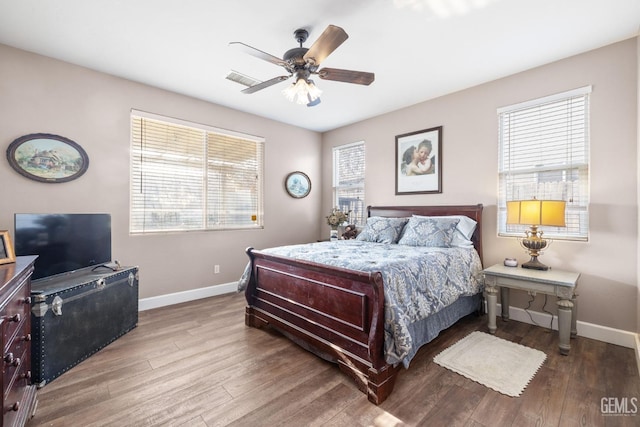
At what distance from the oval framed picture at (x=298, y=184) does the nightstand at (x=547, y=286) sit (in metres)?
3.22

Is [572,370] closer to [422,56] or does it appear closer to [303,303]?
[303,303]

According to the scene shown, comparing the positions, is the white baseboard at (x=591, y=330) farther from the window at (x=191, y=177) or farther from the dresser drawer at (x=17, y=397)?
the dresser drawer at (x=17, y=397)

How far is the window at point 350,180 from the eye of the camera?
4.93 m

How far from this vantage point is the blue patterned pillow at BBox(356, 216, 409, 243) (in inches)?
144

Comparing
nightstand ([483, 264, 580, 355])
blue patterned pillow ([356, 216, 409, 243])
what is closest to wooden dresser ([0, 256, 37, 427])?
blue patterned pillow ([356, 216, 409, 243])

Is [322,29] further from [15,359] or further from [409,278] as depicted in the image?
[15,359]

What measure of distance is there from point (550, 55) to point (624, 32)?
51cm

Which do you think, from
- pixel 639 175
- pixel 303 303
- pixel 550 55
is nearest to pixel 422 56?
pixel 550 55

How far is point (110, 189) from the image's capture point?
129 inches

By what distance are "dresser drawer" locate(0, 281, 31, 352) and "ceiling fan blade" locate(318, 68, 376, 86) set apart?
7.67 ft

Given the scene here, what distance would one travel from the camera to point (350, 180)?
511 centimetres

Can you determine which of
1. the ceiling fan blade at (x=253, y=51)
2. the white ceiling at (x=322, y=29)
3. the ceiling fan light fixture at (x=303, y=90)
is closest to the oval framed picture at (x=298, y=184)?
the white ceiling at (x=322, y=29)

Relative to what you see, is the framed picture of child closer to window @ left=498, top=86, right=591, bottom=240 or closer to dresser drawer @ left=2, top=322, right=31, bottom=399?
window @ left=498, top=86, right=591, bottom=240

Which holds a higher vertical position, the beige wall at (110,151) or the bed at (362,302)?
the beige wall at (110,151)
